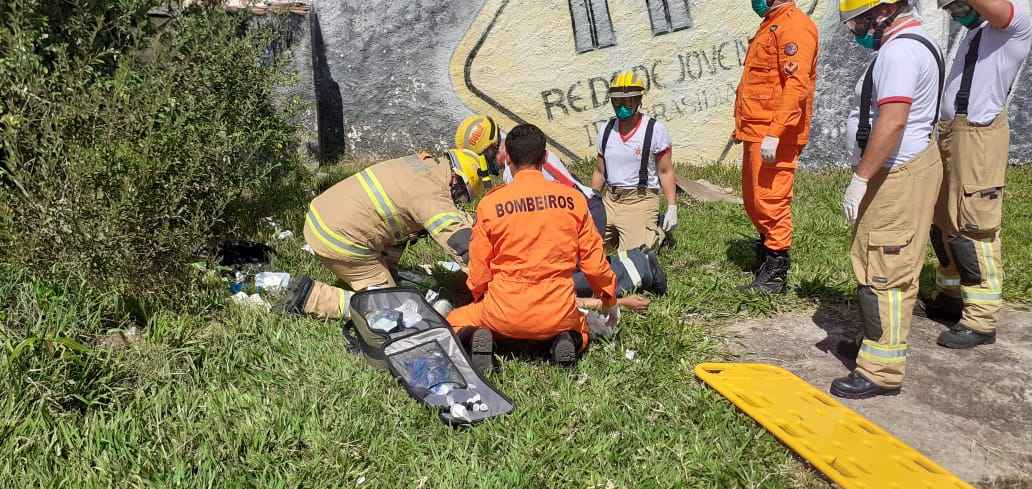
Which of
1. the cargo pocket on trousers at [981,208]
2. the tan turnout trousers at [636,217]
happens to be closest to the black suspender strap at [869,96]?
the cargo pocket on trousers at [981,208]

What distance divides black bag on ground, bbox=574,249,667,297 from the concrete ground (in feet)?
1.90

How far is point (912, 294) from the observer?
2.96 metres

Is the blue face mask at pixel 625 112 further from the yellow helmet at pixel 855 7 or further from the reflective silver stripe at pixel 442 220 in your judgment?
the yellow helmet at pixel 855 7

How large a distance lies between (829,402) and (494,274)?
5.20 feet

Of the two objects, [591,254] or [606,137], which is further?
[606,137]

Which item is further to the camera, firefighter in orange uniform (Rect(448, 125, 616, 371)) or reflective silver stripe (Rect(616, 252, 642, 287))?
reflective silver stripe (Rect(616, 252, 642, 287))

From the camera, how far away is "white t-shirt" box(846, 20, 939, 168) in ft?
9.00

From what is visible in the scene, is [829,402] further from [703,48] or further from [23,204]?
[703,48]

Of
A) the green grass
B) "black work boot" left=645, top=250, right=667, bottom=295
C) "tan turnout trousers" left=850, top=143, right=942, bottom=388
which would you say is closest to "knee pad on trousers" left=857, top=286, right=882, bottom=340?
"tan turnout trousers" left=850, top=143, right=942, bottom=388

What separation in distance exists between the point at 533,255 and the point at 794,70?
199 centimetres

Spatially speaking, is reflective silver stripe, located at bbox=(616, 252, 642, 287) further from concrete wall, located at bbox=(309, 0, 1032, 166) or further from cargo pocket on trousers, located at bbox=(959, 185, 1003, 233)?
concrete wall, located at bbox=(309, 0, 1032, 166)

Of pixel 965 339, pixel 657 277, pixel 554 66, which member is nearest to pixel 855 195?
pixel 965 339

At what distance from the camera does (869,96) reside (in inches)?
115

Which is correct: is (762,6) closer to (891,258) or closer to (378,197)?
(891,258)
